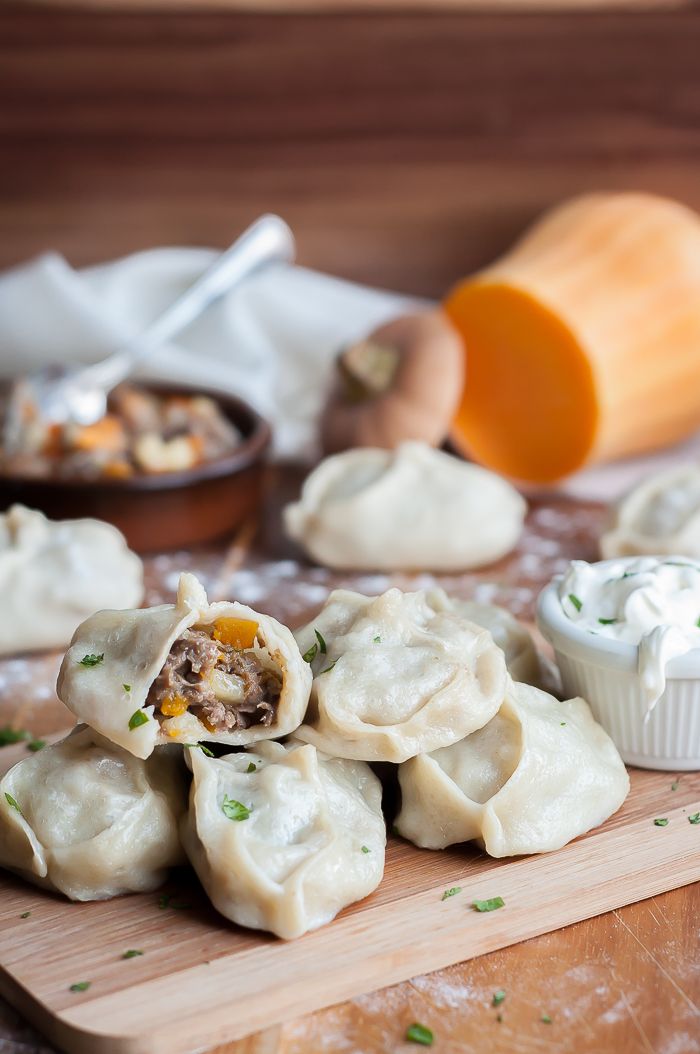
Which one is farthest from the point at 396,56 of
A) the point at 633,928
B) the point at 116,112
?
the point at 633,928

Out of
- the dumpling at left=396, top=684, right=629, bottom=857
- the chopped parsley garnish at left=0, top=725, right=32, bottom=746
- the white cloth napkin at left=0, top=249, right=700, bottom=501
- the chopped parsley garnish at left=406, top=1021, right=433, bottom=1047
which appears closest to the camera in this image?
the chopped parsley garnish at left=406, top=1021, right=433, bottom=1047

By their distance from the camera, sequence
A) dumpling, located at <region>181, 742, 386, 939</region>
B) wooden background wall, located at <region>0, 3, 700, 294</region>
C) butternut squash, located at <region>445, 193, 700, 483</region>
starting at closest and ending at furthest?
dumpling, located at <region>181, 742, 386, 939</region> < butternut squash, located at <region>445, 193, 700, 483</region> < wooden background wall, located at <region>0, 3, 700, 294</region>

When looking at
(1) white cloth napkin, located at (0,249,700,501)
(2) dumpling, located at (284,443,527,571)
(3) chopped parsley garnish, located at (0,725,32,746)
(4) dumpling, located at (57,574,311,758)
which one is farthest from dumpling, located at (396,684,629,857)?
(1) white cloth napkin, located at (0,249,700,501)

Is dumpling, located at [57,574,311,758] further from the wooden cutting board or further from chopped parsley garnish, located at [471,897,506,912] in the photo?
chopped parsley garnish, located at [471,897,506,912]

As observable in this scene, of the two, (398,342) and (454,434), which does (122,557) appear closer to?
(398,342)

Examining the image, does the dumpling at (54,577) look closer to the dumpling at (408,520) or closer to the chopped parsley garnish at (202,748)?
the dumpling at (408,520)
